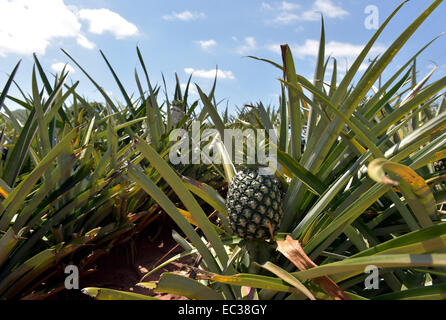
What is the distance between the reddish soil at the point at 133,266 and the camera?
113cm

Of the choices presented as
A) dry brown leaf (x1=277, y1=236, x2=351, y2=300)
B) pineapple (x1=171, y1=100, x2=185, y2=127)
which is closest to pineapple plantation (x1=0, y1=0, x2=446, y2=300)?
dry brown leaf (x1=277, y1=236, x2=351, y2=300)

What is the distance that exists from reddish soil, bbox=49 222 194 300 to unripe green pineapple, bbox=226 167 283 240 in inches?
14.7

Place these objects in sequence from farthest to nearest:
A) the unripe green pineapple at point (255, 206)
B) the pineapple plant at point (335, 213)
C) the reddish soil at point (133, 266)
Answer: the reddish soil at point (133, 266)
the unripe green pineapple at point (255, 206)
the pineapple plant at point (335, 213)

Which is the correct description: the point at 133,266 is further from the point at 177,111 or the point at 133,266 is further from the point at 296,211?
the point at 177,111

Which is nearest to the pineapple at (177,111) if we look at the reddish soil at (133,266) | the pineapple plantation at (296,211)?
the reddish soil at (133,266)

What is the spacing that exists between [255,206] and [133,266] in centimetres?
85

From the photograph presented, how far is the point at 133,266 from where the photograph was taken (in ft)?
4.42

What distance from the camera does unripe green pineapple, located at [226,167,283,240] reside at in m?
0.80

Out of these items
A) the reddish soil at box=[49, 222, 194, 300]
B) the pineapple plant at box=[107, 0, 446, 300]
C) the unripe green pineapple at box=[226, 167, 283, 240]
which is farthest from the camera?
the reddish soil at box=[49, 222, 194, 300]

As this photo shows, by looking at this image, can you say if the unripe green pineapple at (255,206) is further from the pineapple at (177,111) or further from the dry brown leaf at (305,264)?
the pineapple at (177,111)

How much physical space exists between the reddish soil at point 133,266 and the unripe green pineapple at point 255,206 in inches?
14.7

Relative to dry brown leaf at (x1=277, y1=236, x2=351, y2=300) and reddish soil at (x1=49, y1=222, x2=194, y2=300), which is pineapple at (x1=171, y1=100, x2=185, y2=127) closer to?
reddish soil at (x1=49, y1=222, x2=194, y2=300)
